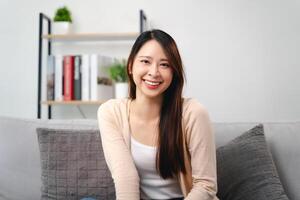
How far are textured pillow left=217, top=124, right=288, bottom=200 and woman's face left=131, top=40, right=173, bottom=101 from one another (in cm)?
43

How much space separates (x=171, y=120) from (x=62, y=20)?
138 cm

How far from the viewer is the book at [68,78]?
213 cm

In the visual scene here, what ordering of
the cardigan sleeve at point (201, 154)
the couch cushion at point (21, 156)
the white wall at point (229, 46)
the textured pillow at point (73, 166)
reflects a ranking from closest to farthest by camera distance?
the cardigan sleeve at point (201, 154), the textured pillow at point (73, 166), the couch cushion at point (21, 156), the white wall at point (229, 46)

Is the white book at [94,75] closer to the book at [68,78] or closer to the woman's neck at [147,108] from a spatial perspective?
the book at [68,78]

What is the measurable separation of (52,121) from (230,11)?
A: 4.44 feet

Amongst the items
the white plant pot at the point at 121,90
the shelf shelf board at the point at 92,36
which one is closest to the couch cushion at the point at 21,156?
the white plant pot at the point at 121,90

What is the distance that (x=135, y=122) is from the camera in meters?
1.23

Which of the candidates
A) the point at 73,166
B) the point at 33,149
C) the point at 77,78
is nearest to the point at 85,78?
the point at 77,78

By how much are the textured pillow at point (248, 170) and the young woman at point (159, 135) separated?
0.72 ft

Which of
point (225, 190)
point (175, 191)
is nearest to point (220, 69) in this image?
point (225, 190)

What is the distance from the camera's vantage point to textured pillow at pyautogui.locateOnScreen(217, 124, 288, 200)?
1266mm

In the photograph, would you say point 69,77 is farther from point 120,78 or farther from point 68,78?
point 120,78

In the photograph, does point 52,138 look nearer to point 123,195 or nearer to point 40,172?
point 40,172

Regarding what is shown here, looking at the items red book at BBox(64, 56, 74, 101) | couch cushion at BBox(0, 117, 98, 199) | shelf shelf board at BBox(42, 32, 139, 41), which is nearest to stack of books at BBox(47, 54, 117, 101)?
red book at BBox(64, 56, 74, 101)
